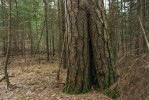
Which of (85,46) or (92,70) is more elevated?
(85,46)

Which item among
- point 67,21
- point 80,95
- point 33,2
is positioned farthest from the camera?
point 33,2

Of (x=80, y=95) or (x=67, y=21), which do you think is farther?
(x=67, y=21)

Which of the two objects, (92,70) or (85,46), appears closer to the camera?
(85,46)

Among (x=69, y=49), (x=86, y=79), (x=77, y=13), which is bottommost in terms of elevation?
(x=86, y=79)

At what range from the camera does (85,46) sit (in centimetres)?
334

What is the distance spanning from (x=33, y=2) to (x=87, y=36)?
9375 mm

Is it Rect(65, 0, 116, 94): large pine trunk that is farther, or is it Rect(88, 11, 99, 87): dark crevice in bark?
Rect(88, 11, 99, 87): dark crevice in bark

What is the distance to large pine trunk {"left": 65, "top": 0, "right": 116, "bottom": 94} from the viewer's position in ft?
10.7

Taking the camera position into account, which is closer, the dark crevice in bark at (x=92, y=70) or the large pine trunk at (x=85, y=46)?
the large pine trunk at (x=85, y=46)

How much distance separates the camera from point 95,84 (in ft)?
11.7

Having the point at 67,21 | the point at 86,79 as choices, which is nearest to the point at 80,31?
the point at 67,21

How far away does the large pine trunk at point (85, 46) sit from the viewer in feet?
10.7

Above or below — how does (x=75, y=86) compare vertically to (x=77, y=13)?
below

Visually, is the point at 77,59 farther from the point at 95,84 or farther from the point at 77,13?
the point at 77,13
